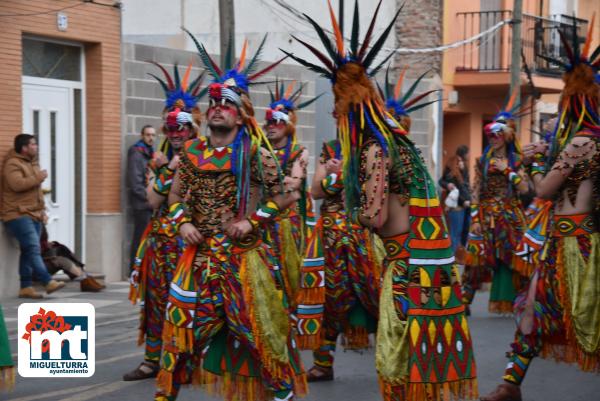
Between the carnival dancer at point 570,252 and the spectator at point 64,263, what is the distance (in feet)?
22.8

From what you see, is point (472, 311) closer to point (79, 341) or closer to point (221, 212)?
point (79, 341)

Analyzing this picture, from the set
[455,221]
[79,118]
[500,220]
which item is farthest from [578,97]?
[455,221]

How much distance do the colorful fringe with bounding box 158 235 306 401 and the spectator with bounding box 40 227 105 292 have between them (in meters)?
6.77

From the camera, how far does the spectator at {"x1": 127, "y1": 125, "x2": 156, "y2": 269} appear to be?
46.4 ft

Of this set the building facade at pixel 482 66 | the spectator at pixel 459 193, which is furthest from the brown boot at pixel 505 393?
the building facade at pixel 482 66

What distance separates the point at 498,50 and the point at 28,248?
16.1 meters

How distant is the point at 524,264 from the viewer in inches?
422

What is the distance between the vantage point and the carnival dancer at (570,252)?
6.81 metres

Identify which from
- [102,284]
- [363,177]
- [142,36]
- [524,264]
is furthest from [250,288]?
[142,36]

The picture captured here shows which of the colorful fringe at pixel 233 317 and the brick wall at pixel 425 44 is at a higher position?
the brick wall at pixel 425 44

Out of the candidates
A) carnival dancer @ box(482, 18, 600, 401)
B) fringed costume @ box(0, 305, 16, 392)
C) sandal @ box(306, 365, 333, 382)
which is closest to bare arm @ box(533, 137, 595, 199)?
carnival dancer @ box(482, 18, 600, 401)

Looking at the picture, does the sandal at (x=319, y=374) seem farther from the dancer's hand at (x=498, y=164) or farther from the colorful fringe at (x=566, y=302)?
the dancer's hand at (x=498, y=164)

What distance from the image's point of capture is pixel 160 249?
7891 millimetres

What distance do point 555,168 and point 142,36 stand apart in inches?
643
